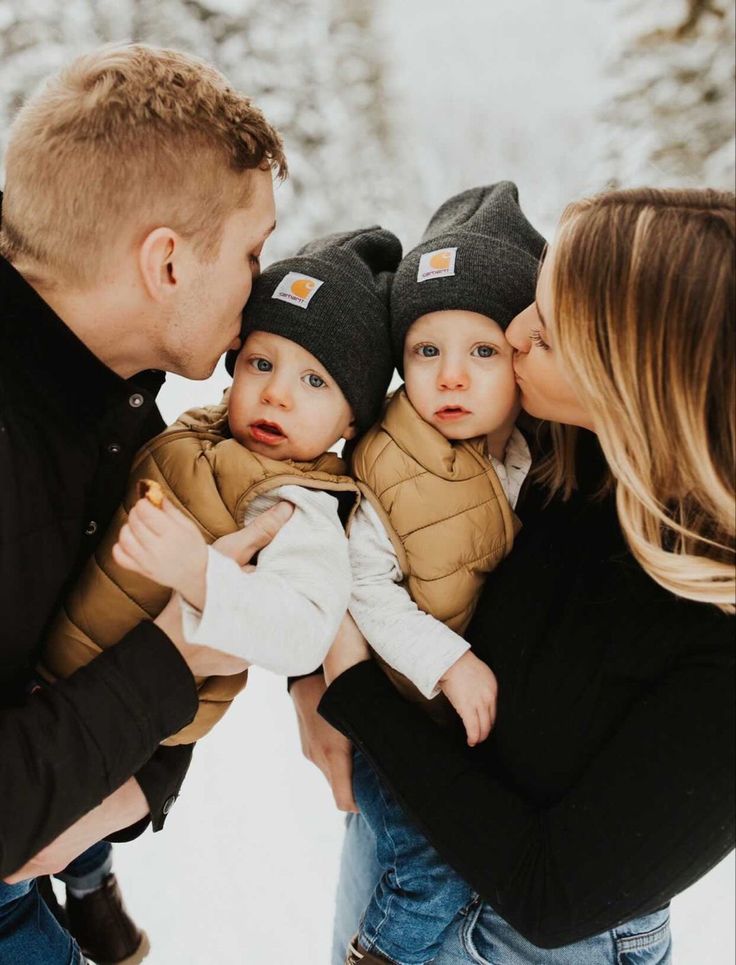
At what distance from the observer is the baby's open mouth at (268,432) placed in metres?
1.34

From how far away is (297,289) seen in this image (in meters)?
1.36

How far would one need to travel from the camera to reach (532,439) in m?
1.48

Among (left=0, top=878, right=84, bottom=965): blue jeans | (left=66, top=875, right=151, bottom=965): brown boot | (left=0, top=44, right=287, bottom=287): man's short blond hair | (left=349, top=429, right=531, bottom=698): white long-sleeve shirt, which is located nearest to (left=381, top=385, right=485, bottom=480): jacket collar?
(left=349, top=429, right=531, bottom=698): white long-sleeve shirt

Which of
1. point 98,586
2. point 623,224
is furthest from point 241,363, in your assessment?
point 623,224

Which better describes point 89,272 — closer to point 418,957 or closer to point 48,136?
point 48,136

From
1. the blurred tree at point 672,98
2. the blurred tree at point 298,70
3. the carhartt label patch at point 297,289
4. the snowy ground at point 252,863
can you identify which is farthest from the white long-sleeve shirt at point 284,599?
the blurred tree at point 672,98

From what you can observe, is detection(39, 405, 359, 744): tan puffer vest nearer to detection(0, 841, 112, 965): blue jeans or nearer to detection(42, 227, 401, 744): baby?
detection(42, 227, 401, 744): baby

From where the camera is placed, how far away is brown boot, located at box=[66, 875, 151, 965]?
1850 millimetres

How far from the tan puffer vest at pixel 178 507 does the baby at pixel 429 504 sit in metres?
0.11

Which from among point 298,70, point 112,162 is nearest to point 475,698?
point 112,162

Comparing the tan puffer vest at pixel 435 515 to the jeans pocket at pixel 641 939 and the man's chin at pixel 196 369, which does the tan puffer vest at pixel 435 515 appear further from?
the jeans pocket at pixel 641 939

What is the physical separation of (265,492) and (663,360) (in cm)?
59

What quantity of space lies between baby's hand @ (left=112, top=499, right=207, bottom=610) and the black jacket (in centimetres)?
11

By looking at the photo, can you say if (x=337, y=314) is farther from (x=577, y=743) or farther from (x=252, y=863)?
(x=252, y=863)
